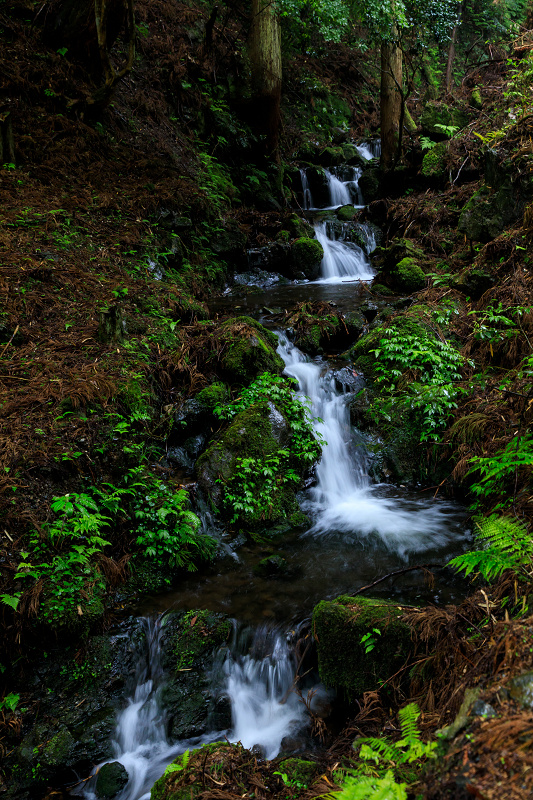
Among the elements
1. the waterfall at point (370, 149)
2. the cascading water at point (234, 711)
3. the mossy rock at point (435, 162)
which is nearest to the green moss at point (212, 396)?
the cascading water at point (234, 711)

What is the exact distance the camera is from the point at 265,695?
145 inches

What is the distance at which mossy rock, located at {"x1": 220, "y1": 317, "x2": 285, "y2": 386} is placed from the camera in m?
6.55

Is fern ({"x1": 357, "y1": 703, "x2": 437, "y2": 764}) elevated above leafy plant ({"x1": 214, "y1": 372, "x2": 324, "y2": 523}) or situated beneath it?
situated beneath

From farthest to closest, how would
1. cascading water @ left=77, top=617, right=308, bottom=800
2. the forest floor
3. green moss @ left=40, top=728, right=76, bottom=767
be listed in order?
cascading water @ left=77, top=617, right=308, bottom=800, green moss @ left=40, top=728, right=76, bottom=767, the forest floor

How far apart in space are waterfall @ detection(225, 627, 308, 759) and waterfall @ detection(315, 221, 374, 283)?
9.00 m

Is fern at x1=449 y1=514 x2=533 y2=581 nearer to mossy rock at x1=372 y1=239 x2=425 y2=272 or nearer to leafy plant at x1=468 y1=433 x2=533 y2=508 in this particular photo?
leafy plant at x1=468 y1=433 x2=533 y2=508

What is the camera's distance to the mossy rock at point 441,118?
13.2 metres

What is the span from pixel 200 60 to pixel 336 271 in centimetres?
→ 803

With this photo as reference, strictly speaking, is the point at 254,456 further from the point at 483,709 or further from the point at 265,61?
the point at 265,61

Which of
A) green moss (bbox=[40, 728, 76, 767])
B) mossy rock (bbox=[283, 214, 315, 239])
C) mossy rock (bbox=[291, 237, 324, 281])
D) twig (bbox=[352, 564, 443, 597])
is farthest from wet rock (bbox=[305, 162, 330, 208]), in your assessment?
green moss (bbox=[40, 728, 76, 767])

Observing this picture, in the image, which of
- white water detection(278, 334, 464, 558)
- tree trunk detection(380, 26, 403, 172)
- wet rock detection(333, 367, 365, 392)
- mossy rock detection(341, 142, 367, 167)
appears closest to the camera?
white water detection(278, 334, 464, 558)

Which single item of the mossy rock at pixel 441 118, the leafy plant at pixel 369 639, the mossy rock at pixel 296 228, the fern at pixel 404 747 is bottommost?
the leafy plant at pixel 369 639

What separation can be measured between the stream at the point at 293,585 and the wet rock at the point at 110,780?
52 millimetres

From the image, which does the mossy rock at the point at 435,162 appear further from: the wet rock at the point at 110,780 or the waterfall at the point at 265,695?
the wet rock at the point at 110,780
